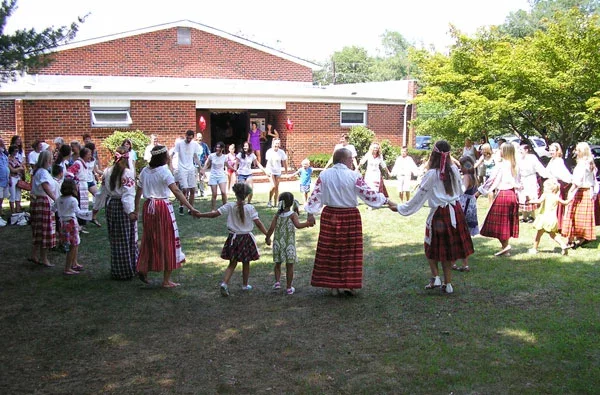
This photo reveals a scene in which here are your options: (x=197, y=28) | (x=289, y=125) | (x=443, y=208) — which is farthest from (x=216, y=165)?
(x=197, y=28)

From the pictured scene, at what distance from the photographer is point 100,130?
21.1 meters

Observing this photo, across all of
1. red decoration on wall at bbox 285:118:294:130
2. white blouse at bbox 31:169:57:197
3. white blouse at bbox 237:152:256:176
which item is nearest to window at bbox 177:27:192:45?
red decoration on wall at bbox 285:118:294:130

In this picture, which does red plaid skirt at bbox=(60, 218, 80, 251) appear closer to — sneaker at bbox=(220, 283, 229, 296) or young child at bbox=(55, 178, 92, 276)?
young child at bbox=(55, 178, 92, 276)

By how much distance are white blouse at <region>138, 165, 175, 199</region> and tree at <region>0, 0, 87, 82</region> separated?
1.79 metres

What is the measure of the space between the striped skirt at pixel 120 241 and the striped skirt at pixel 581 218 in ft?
21.9

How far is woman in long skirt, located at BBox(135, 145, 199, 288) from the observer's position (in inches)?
296

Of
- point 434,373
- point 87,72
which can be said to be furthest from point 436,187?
point 87,72

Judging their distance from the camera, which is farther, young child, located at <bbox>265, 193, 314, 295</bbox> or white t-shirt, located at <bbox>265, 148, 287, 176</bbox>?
white t-shirt, located at <bbox>265, 148, 287, 176</bbox>

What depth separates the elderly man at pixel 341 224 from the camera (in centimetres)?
716

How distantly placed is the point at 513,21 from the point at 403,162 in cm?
8010

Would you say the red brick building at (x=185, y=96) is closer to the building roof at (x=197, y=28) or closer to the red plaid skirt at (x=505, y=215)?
the building roof at (x=197, y=28)

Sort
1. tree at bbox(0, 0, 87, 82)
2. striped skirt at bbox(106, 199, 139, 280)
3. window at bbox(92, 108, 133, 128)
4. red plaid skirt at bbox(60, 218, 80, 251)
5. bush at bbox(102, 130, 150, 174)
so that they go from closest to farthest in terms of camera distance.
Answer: tree at bbox(0, 0, 87, 82) → striped skirt at bbox(106, 199, 139, 280) → red plaid skirt at bbox(60, 218, 80, 251) → bush at bbox(102, 130, 150, 174) → window at bbox(92, 108, 133, 128)

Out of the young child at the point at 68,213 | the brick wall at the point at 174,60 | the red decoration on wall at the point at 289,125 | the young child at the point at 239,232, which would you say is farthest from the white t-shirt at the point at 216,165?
the brick wall at the point at 174,60

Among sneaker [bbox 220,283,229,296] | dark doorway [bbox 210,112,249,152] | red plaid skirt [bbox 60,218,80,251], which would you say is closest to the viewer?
sneaker [bbox 220,283,229,296]
